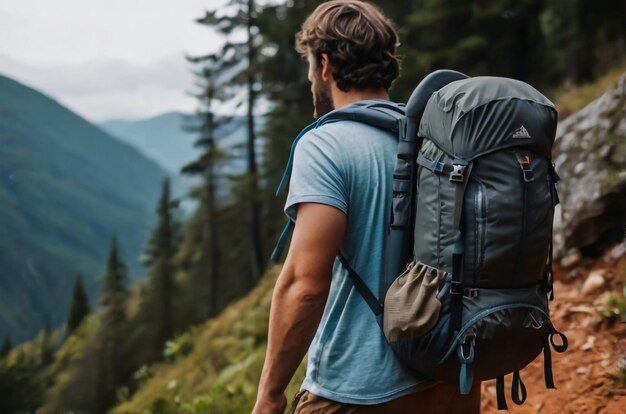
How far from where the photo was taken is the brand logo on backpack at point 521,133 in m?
1.70

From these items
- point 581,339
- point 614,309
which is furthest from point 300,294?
point 614,309

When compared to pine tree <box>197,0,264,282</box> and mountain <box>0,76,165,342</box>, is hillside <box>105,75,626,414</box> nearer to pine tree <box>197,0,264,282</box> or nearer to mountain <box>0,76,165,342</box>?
pine tree <box>197,0,264,282</box>

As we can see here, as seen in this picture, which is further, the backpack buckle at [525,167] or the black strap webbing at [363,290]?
the black strap webbing at [363,290]

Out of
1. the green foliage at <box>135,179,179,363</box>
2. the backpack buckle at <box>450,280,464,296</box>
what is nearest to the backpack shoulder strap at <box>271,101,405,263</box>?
the backpack buckle at <box>450,280,464,296</box>

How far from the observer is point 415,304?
1.74 metres

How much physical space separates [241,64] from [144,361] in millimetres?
13597

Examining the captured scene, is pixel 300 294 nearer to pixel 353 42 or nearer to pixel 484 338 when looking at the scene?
pixel 484 338

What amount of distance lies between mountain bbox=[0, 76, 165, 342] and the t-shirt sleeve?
117 ft

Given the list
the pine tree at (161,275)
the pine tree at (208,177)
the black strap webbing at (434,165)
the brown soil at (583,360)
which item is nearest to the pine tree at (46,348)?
the pine tree at (161,275)

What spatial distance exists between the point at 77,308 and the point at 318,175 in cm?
4784

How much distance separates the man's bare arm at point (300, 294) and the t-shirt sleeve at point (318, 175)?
24 millimetres

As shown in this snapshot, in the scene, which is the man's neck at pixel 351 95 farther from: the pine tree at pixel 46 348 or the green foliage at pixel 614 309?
the pine tree at pixel 46 348

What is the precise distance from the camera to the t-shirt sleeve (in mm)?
1767

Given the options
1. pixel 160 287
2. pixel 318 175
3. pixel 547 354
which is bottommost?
pixel 160 287
